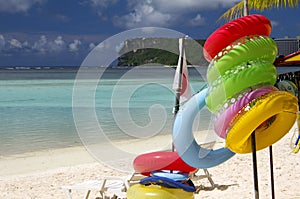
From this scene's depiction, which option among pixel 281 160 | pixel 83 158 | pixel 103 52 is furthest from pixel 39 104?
Answer: pixel 103 52

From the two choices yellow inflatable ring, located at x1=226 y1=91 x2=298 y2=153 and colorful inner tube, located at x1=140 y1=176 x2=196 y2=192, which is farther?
colorful inner tube, located at x1=140 y1=176 x2=196 y2=192

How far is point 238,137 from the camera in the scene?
310cm

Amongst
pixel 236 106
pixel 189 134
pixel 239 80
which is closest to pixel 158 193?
pixel 189 134

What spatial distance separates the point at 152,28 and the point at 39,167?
6.04 m

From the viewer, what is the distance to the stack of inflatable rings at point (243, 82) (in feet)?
9.95

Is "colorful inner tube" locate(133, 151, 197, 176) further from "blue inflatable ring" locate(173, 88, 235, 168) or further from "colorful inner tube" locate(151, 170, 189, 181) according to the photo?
"blue inflatable ring" locate(173, 88, 235, 168)

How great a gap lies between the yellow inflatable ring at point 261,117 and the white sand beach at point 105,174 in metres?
1.90

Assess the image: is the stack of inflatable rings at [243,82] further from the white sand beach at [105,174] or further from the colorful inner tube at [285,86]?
the white sand beach at [105,174]

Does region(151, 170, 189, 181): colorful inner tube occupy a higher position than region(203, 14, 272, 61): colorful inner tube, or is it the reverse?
region(203, 14, 272, 61): colorful inner tube

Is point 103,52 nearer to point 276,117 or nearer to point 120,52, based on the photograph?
point 120,52

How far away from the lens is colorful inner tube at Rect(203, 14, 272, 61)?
10.5 feet

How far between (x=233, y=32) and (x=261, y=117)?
61cm

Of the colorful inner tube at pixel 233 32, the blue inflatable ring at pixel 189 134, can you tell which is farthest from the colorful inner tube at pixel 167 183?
the colorful inner tube at pixel 233 32

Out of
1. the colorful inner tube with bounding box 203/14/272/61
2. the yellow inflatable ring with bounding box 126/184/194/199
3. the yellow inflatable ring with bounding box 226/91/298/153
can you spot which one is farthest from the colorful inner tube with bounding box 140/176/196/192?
the colorful inner tube with bounding box 203/14/272/61
